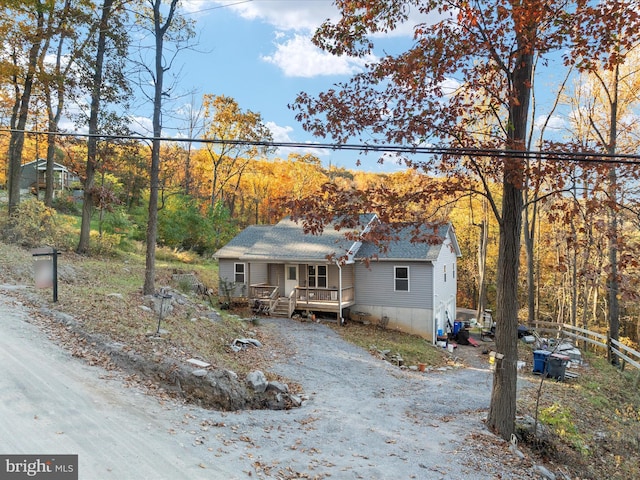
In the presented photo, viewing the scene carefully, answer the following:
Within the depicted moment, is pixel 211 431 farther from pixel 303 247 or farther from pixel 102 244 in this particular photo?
pixel 102 244

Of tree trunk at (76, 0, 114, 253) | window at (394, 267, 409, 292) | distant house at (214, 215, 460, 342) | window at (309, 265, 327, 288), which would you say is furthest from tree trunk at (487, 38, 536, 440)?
tree trunk at (76, 0, 114, 253)

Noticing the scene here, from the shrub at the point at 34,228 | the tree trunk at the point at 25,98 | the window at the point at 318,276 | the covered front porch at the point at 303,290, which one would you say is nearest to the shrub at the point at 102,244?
the shrub at the point at 34,228

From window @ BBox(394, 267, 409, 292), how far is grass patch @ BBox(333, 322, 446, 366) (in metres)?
1.96

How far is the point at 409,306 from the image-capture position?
18.6 metres

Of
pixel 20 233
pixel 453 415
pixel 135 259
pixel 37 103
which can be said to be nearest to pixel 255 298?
pixel 135 259

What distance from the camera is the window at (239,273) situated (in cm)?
2067

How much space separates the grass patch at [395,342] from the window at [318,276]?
7.95ft

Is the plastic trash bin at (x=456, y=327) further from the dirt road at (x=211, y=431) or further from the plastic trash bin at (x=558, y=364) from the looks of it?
the dirt road at (x=211, y=431)

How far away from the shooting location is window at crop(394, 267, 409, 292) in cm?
1875

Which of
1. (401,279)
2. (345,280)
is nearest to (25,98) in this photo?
(345,280)

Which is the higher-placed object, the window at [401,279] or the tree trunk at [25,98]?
the tree trunk at [25,98]

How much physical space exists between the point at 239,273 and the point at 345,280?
5.44 m

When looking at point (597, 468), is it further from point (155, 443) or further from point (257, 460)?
point (155, 443)

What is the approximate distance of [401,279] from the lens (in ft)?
61.9
